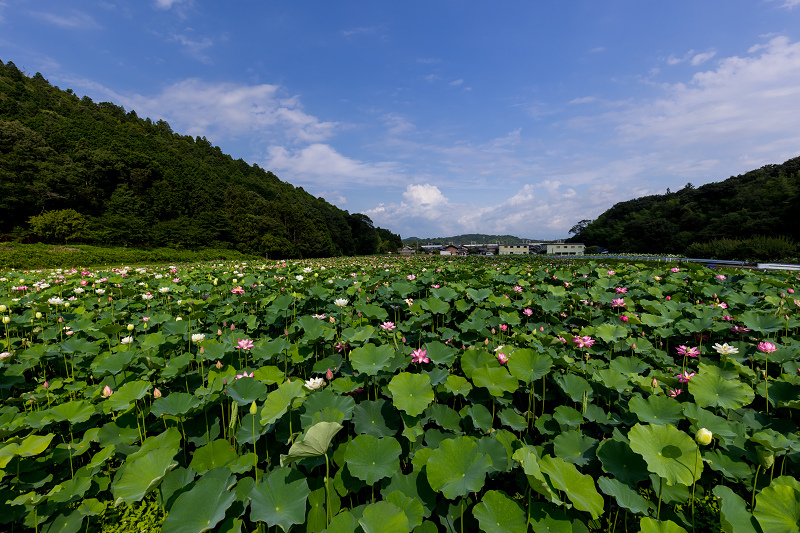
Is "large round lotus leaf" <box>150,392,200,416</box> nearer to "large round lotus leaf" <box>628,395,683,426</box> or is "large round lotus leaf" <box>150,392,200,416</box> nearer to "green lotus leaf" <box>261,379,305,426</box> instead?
"green lotus leaf" <box>261,379,305,426</box>

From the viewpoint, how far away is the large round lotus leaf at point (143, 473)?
1.22m

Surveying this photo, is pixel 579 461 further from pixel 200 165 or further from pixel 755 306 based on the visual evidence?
pixel 200 165

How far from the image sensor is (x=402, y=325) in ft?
9.83

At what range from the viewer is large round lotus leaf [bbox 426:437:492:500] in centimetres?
119

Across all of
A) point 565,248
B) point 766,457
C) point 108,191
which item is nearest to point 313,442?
point 766,457

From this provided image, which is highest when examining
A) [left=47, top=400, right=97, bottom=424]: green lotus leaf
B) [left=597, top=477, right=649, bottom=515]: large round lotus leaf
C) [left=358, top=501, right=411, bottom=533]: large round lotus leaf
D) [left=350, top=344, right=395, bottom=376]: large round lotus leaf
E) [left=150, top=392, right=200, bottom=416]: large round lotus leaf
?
[left=350, top=344, right=395, bottom=376]: large round lotus leaf

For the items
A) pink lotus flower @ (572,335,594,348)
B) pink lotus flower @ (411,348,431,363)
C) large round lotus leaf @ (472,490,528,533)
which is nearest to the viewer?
large round lotus leaf @ (472,490,528,533)

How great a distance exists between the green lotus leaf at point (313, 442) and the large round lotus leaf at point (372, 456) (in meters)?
0.13

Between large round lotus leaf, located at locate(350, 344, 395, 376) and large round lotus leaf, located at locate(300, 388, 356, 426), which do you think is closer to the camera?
large round lotus leaf, located at locate(300, 388, 356, 426)

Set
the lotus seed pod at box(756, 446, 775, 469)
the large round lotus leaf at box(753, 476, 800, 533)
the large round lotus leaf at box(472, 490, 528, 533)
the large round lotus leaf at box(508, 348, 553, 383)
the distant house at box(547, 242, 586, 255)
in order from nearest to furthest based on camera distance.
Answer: the large round lotus leaf at box(753, 476, 800, 533), the large round lotus leaf at box(472, 490, 528, 533), the lotus seed pod at box(756, 446, 775, 469), the large round lotus leaf at box(508, 348, 553, 383), the distant house at box(547, 242, 586, 255)

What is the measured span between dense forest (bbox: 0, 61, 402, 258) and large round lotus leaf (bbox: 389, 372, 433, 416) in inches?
1493

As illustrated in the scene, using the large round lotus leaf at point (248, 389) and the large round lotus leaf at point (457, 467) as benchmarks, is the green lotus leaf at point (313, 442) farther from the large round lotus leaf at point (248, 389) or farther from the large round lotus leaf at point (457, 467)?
the large round lotus leaf at point (248, 389)

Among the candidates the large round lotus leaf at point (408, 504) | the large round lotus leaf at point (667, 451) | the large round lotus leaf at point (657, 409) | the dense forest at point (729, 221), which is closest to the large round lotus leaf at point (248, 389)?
the large round lotus leaf at point (408, 504)

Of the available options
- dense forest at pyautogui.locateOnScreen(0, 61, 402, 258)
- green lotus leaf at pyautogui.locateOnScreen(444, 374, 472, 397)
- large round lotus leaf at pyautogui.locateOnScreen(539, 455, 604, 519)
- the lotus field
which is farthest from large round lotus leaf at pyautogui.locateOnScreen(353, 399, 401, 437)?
dense forest at pyautogui.locateOnScreen(0, 61, 402, 258)
